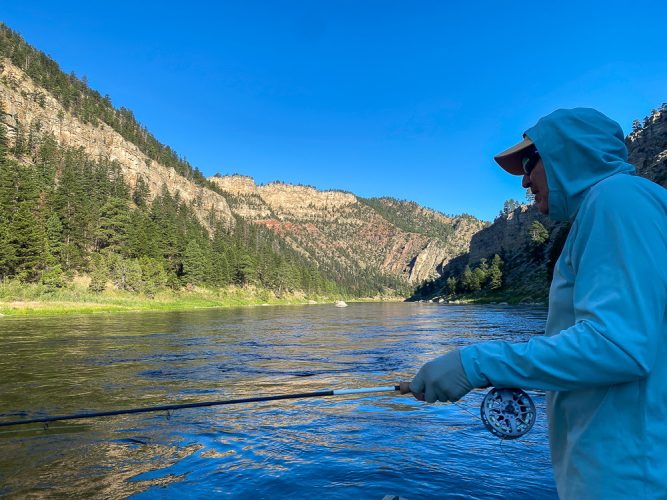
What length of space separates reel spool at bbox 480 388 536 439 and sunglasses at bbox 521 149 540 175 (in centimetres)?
119

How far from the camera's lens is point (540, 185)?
7.40ft

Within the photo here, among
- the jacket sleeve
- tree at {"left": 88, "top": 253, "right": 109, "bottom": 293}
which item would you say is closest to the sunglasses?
the jacket sleeve

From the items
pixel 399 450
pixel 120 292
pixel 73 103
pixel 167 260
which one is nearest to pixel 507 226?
pixel 167 260

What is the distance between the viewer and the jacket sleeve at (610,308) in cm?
154

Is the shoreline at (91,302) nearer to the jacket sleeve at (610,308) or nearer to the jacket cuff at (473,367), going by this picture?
the jacket cuff at (473,367)

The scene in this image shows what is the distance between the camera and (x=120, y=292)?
65062mm

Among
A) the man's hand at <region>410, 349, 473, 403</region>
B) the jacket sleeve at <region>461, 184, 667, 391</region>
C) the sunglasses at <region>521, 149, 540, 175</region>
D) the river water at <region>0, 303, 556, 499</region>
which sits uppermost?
the sunglasses at <region>521, 149, 540, 175</region>

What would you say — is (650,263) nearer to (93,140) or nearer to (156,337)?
(156,337)

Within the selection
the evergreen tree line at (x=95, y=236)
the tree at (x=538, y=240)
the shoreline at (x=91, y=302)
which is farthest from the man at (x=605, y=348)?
the tree at (x=538, y=240)

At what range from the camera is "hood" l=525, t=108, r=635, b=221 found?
1.91 metres

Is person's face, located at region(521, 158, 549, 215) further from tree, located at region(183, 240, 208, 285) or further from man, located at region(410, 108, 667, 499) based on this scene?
tree, located at region(183, 240, 208, 285)

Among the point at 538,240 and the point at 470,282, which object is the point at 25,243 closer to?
the point at 538,240

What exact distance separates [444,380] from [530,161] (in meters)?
1.24

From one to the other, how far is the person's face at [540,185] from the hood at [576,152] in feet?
0.37
